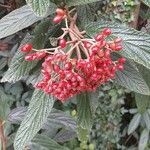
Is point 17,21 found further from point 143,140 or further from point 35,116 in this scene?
point 143,140

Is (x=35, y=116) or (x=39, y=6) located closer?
(x=39, y=6)

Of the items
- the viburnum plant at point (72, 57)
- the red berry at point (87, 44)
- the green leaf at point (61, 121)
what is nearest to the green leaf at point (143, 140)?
the green leaf at point (61, 121)

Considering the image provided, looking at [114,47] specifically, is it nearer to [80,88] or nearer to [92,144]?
[80,88]

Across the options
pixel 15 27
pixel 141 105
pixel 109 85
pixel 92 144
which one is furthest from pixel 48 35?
pixel 92 144

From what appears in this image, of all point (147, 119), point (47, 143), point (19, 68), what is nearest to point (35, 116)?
point (19, 68)

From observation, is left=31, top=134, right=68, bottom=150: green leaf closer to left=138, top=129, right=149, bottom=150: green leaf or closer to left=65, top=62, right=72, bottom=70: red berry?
left=65, top=62, right=72, bottom=70: red berry

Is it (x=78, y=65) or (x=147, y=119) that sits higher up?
(x=78, y=65)

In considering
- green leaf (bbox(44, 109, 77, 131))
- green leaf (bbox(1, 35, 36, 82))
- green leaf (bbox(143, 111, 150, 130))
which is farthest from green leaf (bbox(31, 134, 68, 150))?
green leaf (bbox(143, 111, 150, 130))
